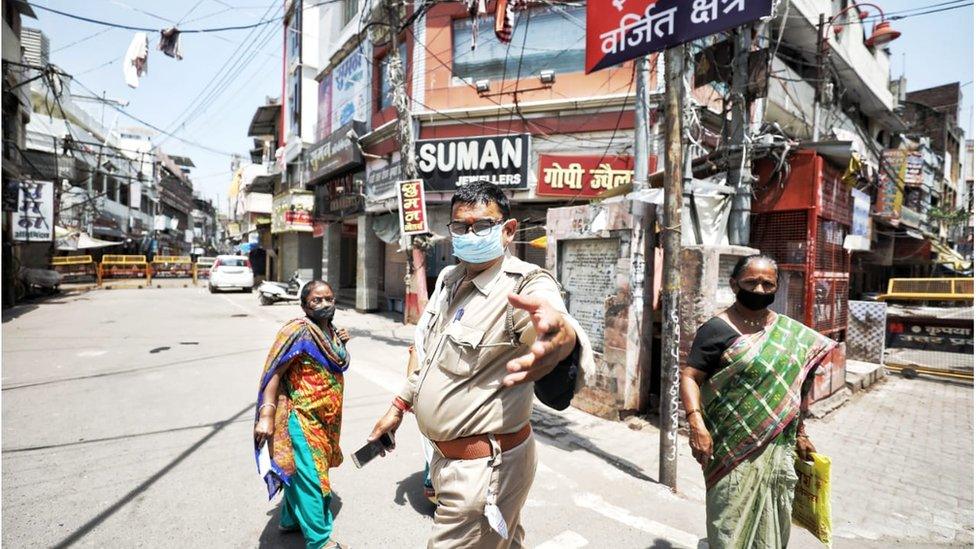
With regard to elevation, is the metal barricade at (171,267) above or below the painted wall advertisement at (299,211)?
below

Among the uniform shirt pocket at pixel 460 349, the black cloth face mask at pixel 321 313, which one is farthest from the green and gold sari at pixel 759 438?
the black cloth face mask at pixel 321 313

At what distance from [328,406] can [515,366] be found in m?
1.83

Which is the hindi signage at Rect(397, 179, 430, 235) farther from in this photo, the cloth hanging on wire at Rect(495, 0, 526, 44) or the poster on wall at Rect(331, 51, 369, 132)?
the poster on wall at Rect(331, 51, 369, 132)

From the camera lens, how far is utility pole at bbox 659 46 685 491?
3.82 meters

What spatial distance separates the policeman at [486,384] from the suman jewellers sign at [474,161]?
883cm

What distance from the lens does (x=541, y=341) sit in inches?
55.4

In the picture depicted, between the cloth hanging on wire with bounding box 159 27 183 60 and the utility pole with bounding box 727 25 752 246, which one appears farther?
the cloth hanging on wire with bounding box 159 27 183 60

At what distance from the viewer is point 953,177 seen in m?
27.1

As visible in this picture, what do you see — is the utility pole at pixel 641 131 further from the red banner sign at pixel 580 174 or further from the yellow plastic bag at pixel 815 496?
the red banner sign at pixel 580 174

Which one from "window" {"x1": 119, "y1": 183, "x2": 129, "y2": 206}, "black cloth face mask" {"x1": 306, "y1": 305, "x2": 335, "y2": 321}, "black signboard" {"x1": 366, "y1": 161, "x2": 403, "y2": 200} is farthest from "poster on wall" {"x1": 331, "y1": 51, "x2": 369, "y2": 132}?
"window" {"x1": 119, "y1": 183, "x2": 129, "y2": 206}

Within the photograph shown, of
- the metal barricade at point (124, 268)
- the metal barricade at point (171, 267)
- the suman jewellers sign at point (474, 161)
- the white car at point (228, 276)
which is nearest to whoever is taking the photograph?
the suman jewellers sign at point (474, 161)

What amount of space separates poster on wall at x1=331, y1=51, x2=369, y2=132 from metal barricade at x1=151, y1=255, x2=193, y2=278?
16.8 m

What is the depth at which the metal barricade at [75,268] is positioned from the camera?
2216 cm

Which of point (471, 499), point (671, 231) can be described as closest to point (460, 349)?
point (471, 499)
